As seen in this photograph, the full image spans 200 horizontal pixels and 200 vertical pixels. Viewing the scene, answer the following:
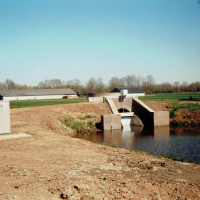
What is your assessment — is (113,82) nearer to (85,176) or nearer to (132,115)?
(132,115)

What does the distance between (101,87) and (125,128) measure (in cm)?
6294

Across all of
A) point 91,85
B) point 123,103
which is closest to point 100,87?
point 91,85

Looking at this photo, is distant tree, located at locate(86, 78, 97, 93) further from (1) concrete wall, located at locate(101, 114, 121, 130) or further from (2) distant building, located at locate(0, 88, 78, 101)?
(1) concrete wall, located at locate(101, 114, 121, 130)

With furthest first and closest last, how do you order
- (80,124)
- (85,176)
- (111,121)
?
(111,121) < (80,124) < (85,176)

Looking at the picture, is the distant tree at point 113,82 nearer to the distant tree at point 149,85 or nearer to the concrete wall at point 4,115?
the distant tree at point 149,85

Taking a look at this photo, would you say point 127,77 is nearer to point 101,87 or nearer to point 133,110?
point 101,87

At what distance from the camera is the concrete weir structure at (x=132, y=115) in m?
24.0

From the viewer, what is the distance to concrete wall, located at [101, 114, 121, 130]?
23.6m

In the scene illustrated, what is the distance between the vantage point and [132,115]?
2641 centimetres

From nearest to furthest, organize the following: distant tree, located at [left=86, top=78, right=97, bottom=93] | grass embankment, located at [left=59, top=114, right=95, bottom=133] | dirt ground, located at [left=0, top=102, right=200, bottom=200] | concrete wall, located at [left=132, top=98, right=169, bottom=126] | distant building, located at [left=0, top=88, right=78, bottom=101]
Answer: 1. dirt ground, located at [left=0, top=102, right=200, bottom=200]
2. grass embankment, located at [left=59, top=114, right=95, bottom=133]
3. concrete wall, located at [left=132, top=98, right=169, bottom=126]
4. distant building, located at [left=0, top=88, right=78, bottom=101]
5. distant tree, located at [left=86, top=78, right=97, bottom=93]

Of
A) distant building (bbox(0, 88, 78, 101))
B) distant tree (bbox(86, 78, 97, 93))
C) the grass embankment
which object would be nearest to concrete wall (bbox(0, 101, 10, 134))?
the grass embankment

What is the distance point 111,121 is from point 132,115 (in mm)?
3532

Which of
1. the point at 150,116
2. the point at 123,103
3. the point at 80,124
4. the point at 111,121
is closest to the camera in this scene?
the point at 80,124

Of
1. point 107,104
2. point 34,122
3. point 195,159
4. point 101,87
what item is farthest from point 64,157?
point 101,87
